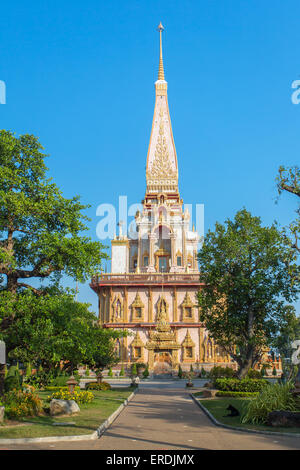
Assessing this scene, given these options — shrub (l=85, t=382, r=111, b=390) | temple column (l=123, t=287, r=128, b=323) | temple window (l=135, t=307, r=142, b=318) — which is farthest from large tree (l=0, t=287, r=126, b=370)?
temple window (l=135, t=307, r=142, b=318)

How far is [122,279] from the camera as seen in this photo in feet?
209

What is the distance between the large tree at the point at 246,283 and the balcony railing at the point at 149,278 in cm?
2734

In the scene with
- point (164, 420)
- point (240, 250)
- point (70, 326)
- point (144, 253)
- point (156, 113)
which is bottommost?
point (164, 420)

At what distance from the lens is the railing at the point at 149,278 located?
63.0 m

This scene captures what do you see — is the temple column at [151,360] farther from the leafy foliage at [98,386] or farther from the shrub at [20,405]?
the shrub at [20,405]

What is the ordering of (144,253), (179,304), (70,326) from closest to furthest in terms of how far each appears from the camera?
(70,326) → (179,304) → (144,253)

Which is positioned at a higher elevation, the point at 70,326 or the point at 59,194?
the point at 59,194

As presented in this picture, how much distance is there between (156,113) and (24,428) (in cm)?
7121

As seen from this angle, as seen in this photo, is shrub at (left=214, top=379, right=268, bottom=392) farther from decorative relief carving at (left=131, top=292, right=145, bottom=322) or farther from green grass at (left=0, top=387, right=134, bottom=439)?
decorative relief carving at (left=131, top=292, right=145, bottom=322)

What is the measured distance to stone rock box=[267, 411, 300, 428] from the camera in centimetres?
1548

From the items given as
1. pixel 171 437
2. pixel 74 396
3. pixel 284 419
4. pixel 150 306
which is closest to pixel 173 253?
pixel 150 306

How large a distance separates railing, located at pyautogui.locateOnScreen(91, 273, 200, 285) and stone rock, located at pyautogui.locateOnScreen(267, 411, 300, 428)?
152 ft

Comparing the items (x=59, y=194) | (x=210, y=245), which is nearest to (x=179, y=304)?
(x=210, y=245)
